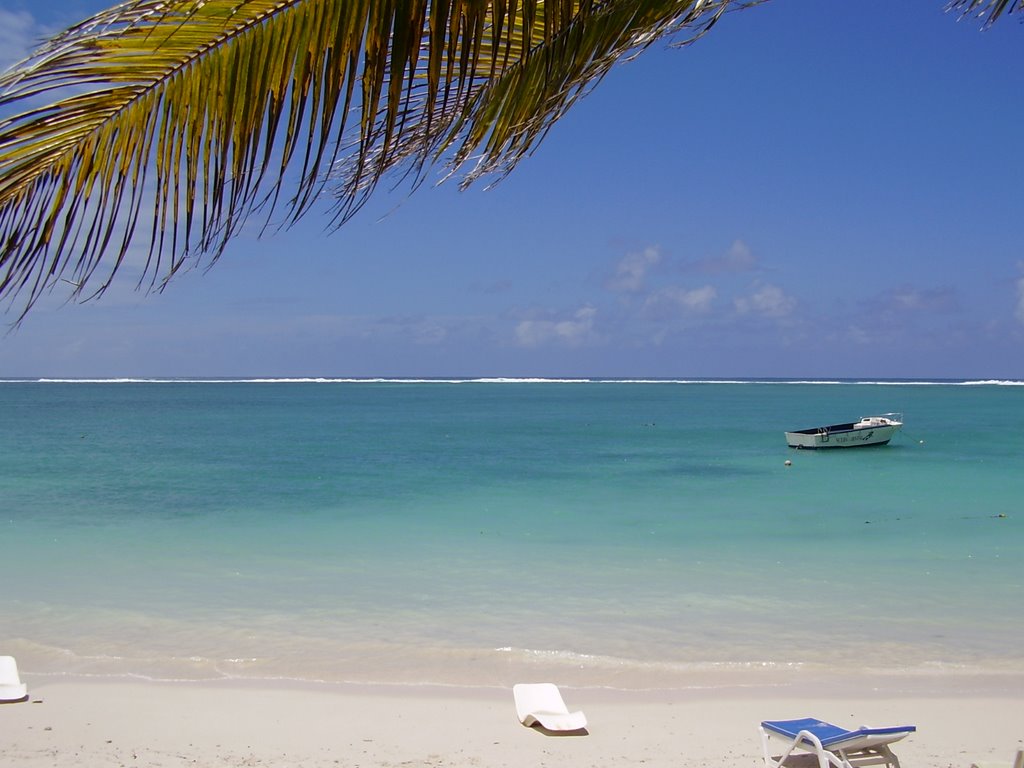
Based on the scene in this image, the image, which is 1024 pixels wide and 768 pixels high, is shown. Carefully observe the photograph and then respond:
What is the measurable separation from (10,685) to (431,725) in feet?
10.3

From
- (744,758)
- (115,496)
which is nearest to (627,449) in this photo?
(115,496)

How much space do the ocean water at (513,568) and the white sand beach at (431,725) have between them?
0.58 meters

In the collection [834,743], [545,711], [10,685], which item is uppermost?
[834,743]

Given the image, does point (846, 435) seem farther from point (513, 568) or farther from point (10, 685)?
→ point (10, 685)

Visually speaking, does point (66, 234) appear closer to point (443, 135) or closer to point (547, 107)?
point (443, 135)

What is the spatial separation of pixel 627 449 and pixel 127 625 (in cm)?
2584

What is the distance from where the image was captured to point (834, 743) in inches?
197

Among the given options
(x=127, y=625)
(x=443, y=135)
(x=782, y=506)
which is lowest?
(x=127, y=625)

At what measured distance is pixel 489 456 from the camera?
31.4 metres

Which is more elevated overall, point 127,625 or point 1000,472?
point 1000,472

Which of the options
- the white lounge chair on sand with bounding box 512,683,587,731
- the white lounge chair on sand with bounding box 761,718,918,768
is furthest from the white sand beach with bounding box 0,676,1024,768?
the white lounge chair on sand with bounding box 761,718,918,768

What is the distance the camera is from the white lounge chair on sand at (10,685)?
22.5 feet

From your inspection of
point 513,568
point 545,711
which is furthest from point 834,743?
point 513,568

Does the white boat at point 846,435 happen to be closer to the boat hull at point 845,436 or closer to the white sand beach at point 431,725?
the boat hull at point 845,436
